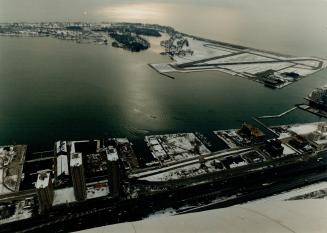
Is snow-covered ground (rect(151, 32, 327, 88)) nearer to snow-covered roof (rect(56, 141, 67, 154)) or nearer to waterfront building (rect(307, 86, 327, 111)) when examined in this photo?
waterfront building (rect(307, 86, 327, 111))

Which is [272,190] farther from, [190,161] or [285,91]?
[285,91]

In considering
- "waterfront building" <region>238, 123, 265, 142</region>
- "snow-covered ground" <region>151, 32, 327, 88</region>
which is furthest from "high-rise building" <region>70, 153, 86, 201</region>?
"snow-covered ground" <region>151, 32, 327, 88</region>

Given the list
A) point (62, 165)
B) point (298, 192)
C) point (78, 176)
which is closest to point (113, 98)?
point (62, 165)

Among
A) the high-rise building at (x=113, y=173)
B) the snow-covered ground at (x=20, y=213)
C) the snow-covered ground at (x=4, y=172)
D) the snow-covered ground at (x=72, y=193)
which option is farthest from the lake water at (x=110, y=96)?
the high-rise building at (x=113, y=173)

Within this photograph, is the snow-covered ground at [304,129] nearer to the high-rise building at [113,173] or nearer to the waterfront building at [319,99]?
the waterfront building at [319,99]

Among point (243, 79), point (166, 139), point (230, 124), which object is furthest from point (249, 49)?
point (166, 139)
